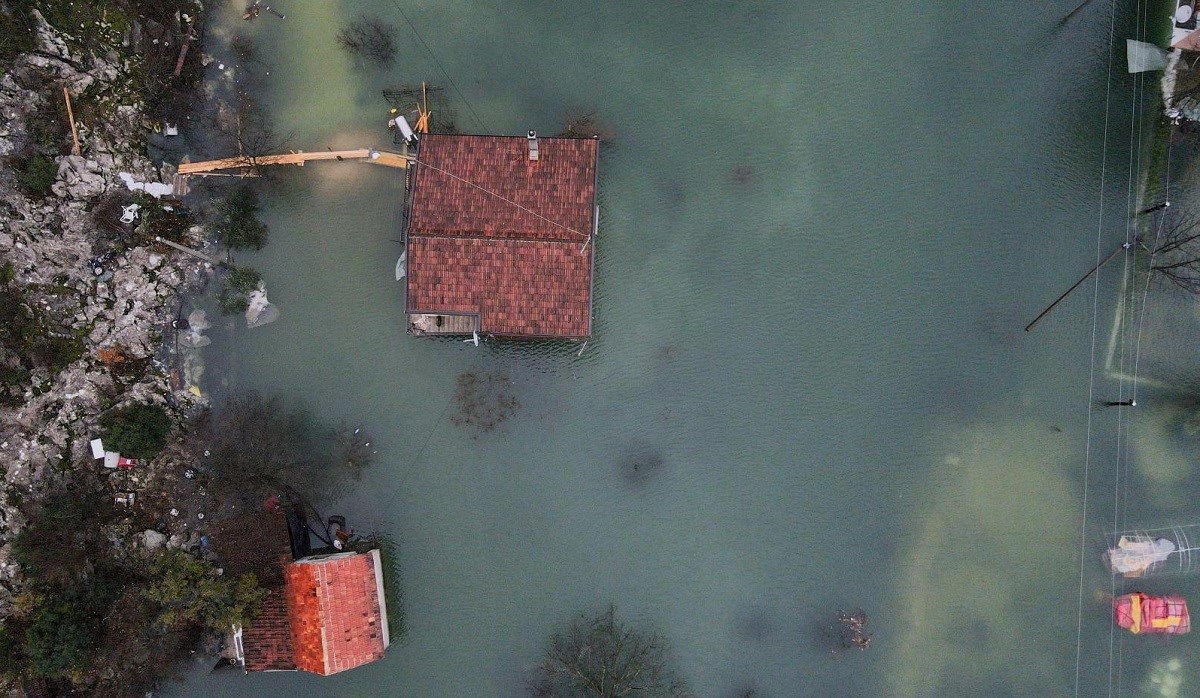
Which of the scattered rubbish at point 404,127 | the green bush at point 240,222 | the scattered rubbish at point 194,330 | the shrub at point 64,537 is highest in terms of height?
the scattered rubbish at point 404,127

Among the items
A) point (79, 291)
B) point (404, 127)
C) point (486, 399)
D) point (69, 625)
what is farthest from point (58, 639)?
point (404, 127)

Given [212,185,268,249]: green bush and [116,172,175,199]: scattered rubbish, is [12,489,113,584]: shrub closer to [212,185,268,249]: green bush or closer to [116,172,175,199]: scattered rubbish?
[212,185,268,249]: green bush

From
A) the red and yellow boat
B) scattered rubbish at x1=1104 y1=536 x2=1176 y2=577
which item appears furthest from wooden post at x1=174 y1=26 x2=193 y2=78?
the red and yellow boat

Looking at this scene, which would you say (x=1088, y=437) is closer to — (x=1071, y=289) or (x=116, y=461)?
(x=1071, y=289)

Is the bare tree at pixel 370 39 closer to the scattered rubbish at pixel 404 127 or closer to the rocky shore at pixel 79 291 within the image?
the scattered rubbish at pixel 404 127

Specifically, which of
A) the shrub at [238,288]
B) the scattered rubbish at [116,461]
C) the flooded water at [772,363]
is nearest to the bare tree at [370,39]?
the flooded water at [772,363]

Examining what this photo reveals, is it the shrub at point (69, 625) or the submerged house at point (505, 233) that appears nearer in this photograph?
the submerged house at point (505, 233)

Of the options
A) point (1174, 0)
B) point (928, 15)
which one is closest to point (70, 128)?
point (928, 15)

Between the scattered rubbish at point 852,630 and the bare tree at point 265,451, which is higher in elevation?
the bare tree at point 265,451
